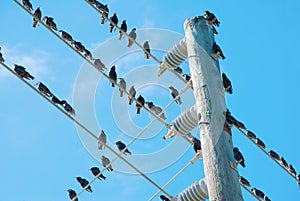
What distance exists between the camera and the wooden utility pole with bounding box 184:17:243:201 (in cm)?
705

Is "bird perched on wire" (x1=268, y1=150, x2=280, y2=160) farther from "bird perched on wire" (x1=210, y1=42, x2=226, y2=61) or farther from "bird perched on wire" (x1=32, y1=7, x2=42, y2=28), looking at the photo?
"bird perched on wire" (x1=32, y1=7, x2=42, y2=28)

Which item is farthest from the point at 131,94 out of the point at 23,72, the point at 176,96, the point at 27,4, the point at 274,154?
the point at 27,4

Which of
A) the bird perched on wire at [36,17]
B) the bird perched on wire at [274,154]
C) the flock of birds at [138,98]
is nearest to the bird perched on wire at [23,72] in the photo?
the flock of birds at [138,98]

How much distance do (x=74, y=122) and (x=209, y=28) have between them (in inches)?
79.7

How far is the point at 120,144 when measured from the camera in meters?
16.6

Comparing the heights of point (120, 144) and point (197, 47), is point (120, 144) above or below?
above

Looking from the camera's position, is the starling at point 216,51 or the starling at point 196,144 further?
the starling at point 196,144

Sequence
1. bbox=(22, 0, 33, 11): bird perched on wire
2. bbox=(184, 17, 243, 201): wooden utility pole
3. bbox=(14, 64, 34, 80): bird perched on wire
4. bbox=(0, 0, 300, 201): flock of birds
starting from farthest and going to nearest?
1. bbox=(22, 0, 33, 11): bird perched on wire
2. bbox=(14, 64, 34, 80): bird perched on wire
3. bbox=(0, 0, 300, 201): flock of birds
4. bbox=(184, 17, 243, 201): wooden utility pole

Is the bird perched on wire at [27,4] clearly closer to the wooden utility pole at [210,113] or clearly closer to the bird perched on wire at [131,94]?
the bird perched on wire at [131,94]

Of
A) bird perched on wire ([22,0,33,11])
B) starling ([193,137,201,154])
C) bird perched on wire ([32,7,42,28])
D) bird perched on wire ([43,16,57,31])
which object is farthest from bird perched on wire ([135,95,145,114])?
bird perched on wire ([22,0,33,11])

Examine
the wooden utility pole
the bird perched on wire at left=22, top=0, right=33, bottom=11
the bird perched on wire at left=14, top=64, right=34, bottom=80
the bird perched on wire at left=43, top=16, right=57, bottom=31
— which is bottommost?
the wooden utility pole

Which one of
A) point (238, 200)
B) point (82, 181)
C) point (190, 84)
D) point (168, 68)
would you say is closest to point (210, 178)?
point (238, 200)

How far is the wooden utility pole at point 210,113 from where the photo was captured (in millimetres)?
7047

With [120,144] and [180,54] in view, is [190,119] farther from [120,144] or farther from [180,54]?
[120,144]
